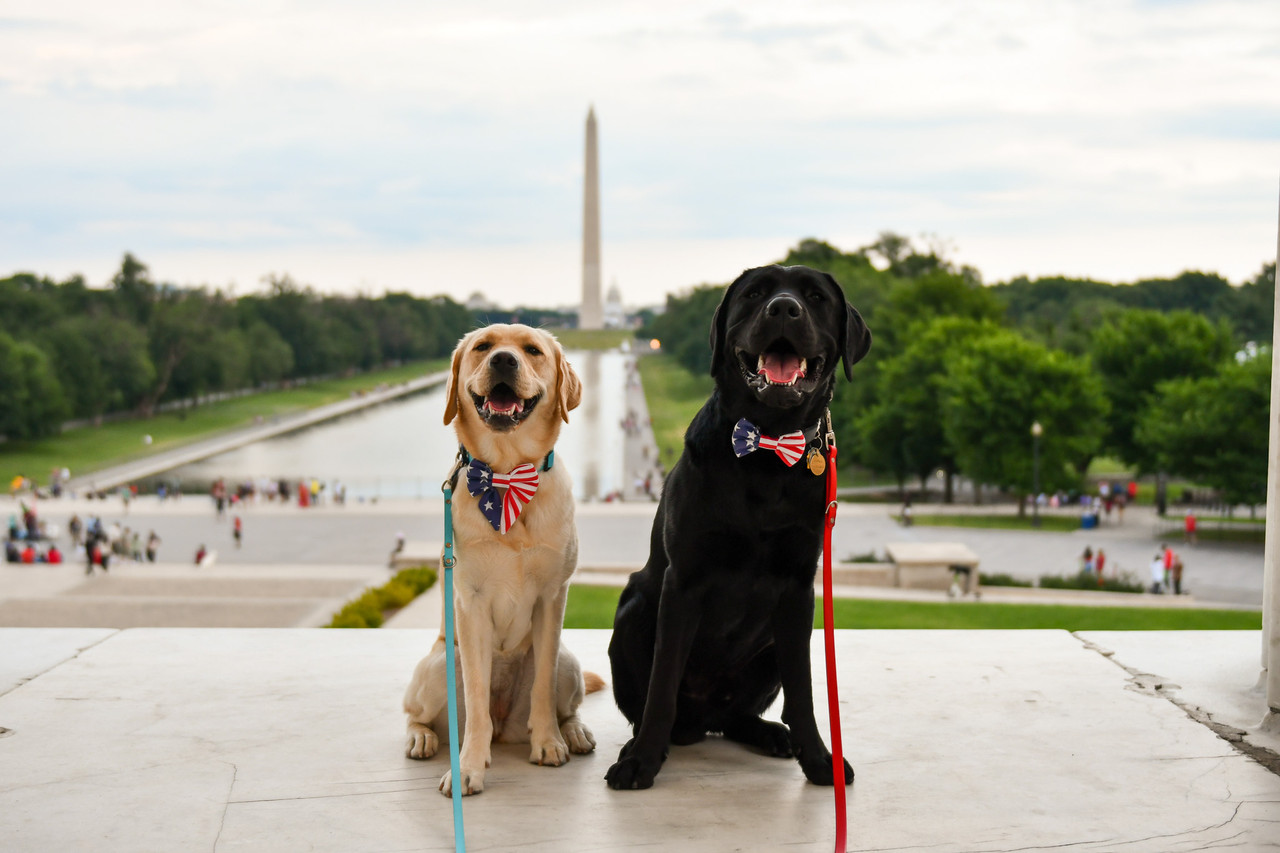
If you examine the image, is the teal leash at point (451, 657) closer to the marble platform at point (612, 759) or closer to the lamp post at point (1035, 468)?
the marble platform at point (612, 759)

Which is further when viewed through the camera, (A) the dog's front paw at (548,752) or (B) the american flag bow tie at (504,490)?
(A) the dog's front paw at (548,752)

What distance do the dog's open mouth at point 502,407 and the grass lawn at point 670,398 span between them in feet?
142

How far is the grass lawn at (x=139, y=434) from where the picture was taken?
57.3 metres

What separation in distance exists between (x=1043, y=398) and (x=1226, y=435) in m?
5.86

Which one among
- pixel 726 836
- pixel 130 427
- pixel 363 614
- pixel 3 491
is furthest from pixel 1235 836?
pixel 130 427

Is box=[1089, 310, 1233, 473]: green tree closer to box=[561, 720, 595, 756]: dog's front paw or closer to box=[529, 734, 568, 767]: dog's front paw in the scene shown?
box=[561, 720, 595, 756]: dog's front paw

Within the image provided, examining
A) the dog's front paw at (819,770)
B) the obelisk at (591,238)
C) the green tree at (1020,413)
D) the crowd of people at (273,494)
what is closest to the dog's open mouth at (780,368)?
the dog's front paw at (819,770)

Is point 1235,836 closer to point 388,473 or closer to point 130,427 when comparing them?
point 388,473

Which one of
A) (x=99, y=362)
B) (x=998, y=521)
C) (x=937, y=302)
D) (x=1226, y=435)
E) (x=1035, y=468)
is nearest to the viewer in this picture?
(x=1226, y=435)

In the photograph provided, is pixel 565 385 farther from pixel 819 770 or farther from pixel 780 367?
pixel 819 770

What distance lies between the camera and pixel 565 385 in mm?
4238

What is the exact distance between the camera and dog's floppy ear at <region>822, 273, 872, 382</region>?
157 inches

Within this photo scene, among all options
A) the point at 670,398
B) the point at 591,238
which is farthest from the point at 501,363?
the point at 591,238

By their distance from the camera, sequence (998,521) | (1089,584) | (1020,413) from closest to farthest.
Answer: (1089,584)
(998,521)
(1020,413)
